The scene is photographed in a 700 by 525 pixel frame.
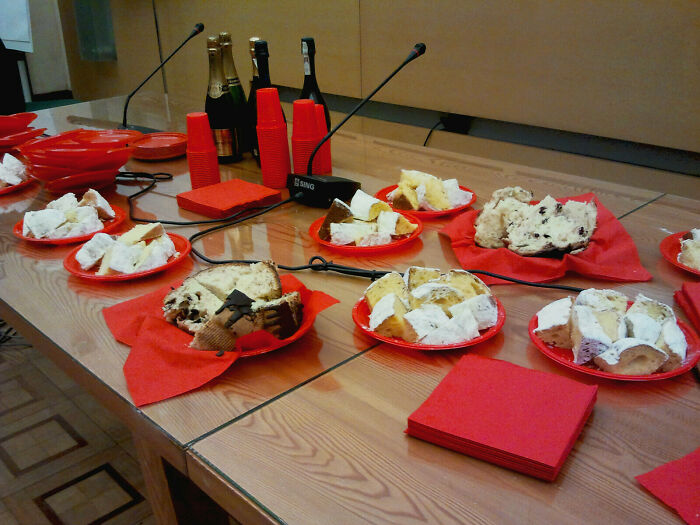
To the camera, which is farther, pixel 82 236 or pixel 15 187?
pixel 15 187

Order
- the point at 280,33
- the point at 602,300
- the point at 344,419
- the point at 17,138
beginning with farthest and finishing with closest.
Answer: the point at 280,33
the point at 17,138
the point at 602,300
the point at 344,419

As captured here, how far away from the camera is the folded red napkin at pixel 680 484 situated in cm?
57

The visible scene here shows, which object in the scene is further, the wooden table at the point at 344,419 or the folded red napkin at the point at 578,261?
the folded red napkin at the point at 578,261

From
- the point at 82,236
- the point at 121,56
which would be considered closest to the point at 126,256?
the point at 82,236

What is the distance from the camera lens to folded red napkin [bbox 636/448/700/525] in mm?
568

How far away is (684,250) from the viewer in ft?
3.49

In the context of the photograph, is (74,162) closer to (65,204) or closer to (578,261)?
(65,204)

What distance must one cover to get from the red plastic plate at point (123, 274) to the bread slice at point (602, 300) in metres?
0.70

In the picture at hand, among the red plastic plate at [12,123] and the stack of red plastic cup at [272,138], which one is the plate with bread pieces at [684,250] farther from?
the red plastic plate at [12,123]

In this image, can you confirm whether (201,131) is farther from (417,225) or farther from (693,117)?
(693,117)

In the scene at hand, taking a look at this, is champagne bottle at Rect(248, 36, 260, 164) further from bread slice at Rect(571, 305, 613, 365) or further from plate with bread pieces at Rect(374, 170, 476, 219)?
bread slice at Rect(571, 305, 613, 365)

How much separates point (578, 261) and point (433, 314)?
33 cm

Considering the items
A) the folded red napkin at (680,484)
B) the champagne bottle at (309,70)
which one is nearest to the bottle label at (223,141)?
the champagne bottle at (309,70)

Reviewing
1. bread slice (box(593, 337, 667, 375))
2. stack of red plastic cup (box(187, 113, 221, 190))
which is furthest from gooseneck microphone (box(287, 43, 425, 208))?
bread slice (box(593, 337, 667, 375))
